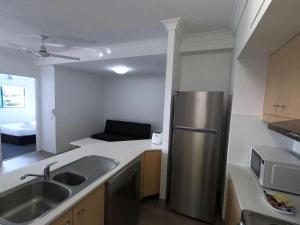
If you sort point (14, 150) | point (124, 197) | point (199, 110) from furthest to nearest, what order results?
point (14, 150), point (199, 110), point (124, 197)

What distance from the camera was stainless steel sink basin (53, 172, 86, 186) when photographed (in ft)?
4.67

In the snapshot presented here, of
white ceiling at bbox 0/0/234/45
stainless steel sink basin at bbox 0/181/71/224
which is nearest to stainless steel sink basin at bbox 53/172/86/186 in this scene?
stainless steel sink basin at bbox 0/181/71/224

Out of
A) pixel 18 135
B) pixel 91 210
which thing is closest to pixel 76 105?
pixel 18 135

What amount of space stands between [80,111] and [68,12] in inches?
125

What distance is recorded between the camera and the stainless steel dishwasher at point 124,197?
1422mm

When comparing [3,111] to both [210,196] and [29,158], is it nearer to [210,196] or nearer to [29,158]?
[29,158]

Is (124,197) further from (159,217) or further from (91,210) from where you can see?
(159,217)

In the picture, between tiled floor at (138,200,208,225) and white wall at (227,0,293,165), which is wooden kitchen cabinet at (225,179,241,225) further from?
tiled floor at (138,200,208,225)

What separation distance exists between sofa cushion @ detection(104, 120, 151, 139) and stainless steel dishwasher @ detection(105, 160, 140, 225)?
2.73 meters

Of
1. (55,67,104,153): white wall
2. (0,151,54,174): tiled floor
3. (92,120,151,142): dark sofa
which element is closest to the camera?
(0,151,54,174): tiled floor

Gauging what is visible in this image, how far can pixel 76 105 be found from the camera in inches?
184

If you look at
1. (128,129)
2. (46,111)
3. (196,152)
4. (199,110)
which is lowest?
(128,129)

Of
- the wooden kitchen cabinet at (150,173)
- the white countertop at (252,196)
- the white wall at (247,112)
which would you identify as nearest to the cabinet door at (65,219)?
the white countertop at (252,196)

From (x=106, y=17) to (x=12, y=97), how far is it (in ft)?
18.6
